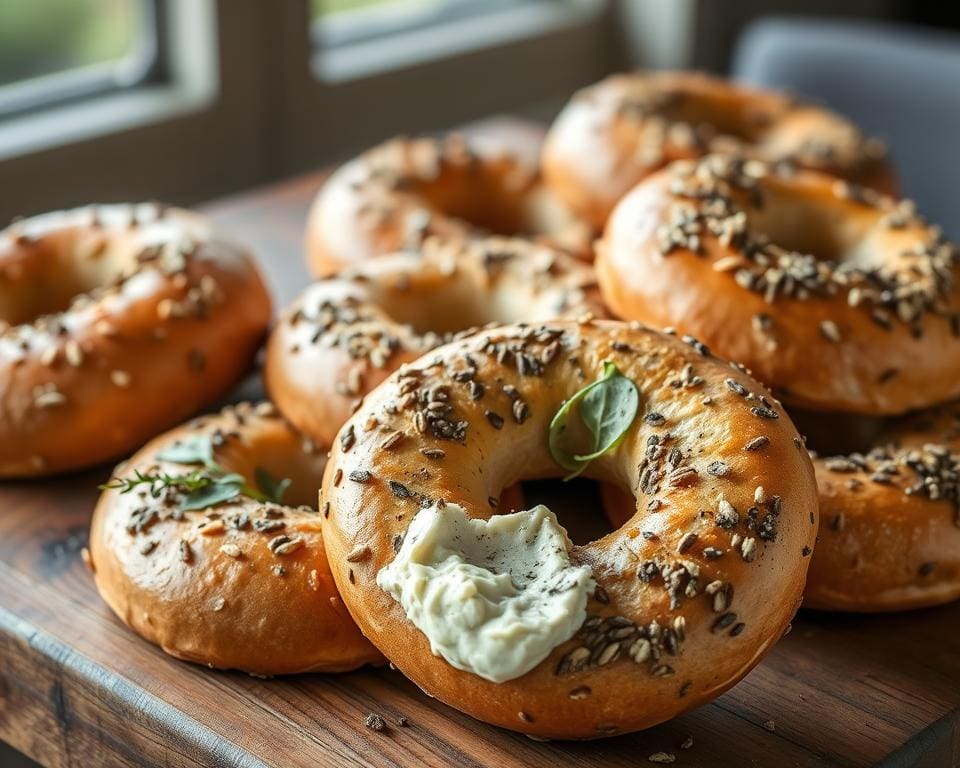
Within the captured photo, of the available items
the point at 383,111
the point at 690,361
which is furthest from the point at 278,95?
the point at 690,361

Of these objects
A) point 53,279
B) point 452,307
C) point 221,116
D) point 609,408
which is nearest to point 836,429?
point 609,408

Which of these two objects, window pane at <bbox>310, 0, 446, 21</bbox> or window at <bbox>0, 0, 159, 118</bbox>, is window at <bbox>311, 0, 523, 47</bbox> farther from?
window at <bbox>0, 0, 159, 118</bbox>

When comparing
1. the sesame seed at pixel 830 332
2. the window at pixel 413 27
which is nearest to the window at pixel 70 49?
the window at pixel 413 27

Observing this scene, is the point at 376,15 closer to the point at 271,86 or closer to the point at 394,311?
the point at 271,86

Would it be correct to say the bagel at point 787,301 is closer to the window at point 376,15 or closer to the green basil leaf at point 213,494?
the green basil leaf at point 213,494

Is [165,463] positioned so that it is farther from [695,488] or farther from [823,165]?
[823,165]

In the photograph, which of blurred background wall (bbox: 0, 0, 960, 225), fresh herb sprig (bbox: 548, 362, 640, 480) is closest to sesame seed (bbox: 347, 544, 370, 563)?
fresh herb sprig (bbox: 548, 362, 640, 480)
